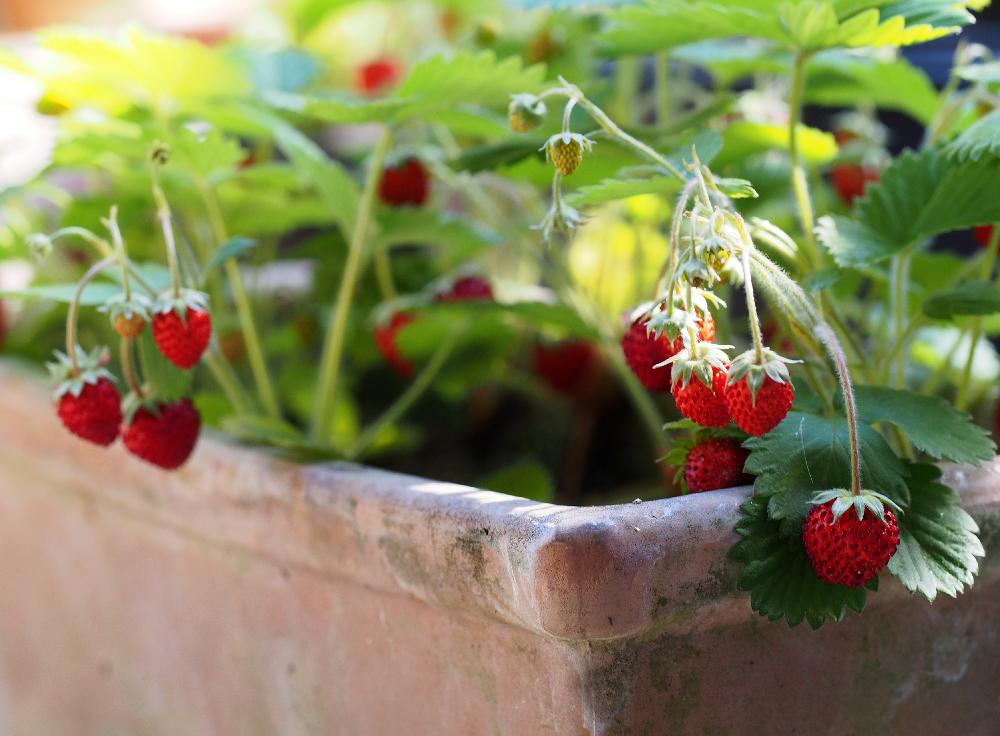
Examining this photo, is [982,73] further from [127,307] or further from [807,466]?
[127,307]


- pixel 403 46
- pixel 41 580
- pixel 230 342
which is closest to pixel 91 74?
pixel 230 342

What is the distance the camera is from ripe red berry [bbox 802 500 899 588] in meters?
0.45

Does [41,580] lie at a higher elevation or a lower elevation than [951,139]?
lower

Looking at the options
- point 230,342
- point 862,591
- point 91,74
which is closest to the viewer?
point 862,591

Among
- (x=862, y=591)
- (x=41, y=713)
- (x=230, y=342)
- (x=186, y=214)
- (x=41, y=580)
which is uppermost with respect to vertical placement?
(x=862, y=591)

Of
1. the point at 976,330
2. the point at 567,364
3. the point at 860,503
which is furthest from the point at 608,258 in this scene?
the point at 860,503

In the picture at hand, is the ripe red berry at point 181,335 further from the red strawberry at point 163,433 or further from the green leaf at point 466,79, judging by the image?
the green leaf at point 466,79

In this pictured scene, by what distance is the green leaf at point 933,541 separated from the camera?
0.48m

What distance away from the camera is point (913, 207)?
63cm

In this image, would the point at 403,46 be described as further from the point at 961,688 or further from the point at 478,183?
the point at 961,688

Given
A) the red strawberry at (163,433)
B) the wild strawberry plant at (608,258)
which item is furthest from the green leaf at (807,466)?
the red strawberry at (163,433)

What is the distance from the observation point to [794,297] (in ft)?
1.69

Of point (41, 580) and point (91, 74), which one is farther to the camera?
point (41, 580)

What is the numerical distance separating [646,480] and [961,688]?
461mm
